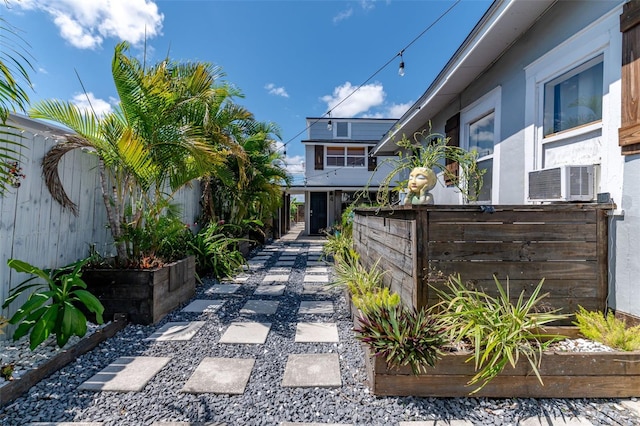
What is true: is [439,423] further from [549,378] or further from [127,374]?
[127,374]

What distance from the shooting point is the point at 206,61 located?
158 inches

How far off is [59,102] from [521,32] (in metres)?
4.63

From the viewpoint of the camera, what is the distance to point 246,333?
9.42 feet

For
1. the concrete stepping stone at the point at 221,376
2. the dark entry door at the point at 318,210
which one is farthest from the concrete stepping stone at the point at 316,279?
the dark entry door at the point at 318,210

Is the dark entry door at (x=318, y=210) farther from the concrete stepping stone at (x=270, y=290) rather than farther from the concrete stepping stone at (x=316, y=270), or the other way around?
the concrete stepping stone at (x=270, y=290)

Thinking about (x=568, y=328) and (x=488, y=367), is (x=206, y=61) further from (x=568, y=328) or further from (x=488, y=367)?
(x=568, y=328)

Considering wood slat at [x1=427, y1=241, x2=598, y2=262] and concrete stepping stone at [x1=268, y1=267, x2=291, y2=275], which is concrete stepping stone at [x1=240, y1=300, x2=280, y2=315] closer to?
concrete stepping stone at [x1=268, y1=267, x2=291, y2=275]

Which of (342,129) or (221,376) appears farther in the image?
(342,129)

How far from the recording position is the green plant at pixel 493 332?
5.71ft

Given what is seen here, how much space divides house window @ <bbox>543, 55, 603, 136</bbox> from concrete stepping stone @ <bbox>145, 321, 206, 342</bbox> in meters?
3.95

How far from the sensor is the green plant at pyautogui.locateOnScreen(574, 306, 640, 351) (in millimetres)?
1876

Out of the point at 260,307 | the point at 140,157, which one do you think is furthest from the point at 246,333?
the point at 140,157

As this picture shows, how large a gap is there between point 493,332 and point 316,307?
216 cm

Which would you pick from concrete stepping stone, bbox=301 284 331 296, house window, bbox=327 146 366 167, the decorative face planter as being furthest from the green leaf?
house window, bbox=327 146 366 167
